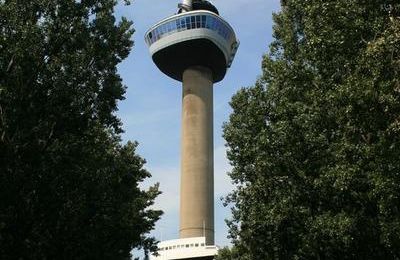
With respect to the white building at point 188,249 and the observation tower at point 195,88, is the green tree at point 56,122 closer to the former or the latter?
the white building at point 188,249

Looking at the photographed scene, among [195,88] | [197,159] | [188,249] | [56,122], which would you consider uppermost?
[195,88]

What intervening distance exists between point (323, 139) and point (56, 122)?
11.9 metres

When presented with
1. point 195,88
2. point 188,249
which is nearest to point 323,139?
point 188,249

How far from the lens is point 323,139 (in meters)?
26.0

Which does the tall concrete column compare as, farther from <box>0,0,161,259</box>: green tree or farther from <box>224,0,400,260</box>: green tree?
<box>0,0,161,259</box>: green tree

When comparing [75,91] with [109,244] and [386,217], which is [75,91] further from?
[386,217]

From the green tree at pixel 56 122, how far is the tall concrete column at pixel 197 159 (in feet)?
259

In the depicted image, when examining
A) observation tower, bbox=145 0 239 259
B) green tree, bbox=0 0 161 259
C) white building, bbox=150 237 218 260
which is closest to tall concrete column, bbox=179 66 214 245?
observation tower, bbox=145 0 239 259

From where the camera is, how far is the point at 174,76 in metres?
125

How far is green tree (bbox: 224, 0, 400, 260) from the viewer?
1955cm

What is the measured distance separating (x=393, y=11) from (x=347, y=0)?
6.93ft

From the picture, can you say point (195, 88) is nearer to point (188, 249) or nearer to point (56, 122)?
point (188, 249)

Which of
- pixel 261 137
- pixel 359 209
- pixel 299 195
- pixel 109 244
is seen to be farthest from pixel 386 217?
pixel 109 244

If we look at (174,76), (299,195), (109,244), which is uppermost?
(174,76)
